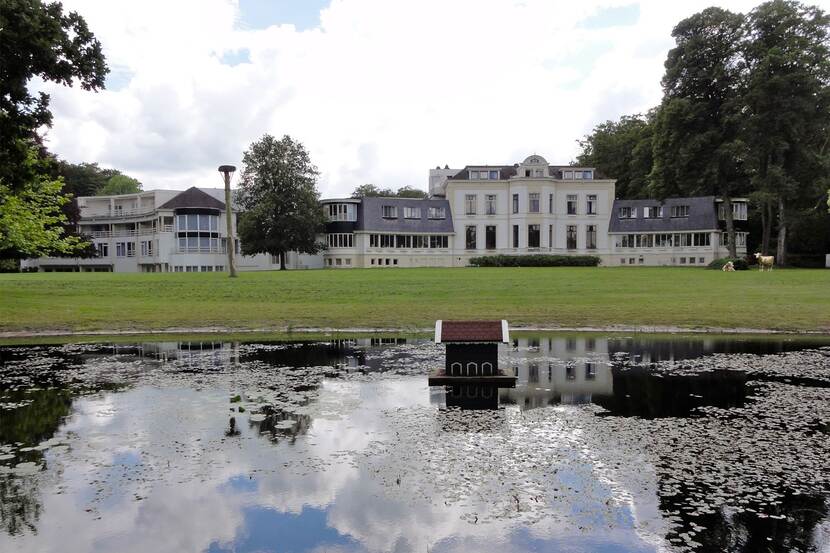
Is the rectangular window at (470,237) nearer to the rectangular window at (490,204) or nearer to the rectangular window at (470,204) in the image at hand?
the rectangular window at (470,204)

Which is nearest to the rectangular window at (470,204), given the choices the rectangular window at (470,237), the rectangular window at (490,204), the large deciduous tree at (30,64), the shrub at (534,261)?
the rectangular window at (490,204)

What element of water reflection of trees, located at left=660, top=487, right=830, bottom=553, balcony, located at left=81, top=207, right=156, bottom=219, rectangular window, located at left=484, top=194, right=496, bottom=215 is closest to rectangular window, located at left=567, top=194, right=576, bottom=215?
rectangular window, located at left=484, top=194, right=496, bottom=215

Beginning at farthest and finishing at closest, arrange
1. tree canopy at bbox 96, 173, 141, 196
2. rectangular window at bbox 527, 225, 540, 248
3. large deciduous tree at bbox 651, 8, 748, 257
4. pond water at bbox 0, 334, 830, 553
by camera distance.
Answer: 1. tree canopy at bbox 96, 173, 141, 196
2. rectangular window at bbox 527, 225, 540, 248
3. large deciduous tree at bbox 651, 8, 748, 257
4. pond water at bbox 0, 334, 830, 553

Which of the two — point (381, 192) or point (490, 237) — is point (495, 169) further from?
point (381, 192)

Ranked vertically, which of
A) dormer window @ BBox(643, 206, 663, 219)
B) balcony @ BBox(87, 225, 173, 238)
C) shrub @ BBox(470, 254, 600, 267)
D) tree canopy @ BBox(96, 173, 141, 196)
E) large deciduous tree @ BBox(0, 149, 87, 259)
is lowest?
shrub @ BBox(470, 254, 600, 267)

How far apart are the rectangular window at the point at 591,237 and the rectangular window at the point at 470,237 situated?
13804mm

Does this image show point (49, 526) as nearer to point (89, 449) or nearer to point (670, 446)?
point (89, 449)

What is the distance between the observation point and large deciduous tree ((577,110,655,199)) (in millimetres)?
82875

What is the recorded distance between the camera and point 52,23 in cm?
2211

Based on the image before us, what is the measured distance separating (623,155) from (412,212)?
3348 cm

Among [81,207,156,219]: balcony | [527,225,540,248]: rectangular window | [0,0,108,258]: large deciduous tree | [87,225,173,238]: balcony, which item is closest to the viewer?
[0,0,108,258]: large deciduous tree

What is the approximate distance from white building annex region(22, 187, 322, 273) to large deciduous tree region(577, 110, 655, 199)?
43001mm

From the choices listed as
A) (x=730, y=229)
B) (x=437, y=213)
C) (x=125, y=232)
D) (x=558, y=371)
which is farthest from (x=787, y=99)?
(x=125, y=232)

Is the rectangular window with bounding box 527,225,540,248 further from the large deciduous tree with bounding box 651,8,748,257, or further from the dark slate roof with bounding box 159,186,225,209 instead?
the dark slate roof with bounding box 159,186,225,209
